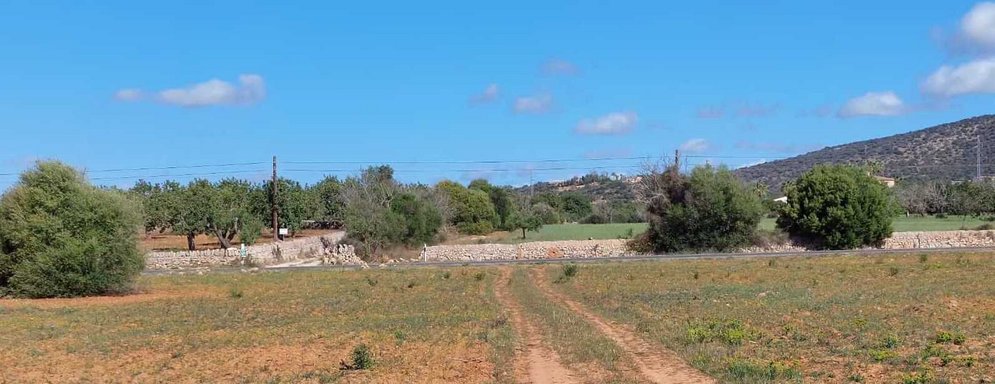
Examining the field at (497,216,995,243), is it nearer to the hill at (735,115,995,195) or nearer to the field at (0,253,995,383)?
the field at (0,253,995,383)

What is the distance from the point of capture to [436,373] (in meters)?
14.6

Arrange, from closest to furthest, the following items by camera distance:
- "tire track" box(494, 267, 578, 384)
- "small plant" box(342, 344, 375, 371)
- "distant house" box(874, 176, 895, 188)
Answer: "tire track" box(494, 267, 578, 384) → "small plant" box(342, 344, 375, 371) → "distant house" box(874, 176, 895, 188)

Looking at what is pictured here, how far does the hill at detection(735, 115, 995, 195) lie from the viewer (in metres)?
159

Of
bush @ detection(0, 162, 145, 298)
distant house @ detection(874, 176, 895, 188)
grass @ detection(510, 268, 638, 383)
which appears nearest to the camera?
grass @ detection(510, 268, 638, 383)

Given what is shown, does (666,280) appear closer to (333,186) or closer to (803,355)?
(803,355)

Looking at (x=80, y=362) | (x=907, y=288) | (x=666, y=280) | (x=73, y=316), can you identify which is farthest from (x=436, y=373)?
(x=666, y=280)

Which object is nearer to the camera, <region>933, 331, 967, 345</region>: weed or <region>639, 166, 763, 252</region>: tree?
<region>933, 331, 967, 345</region>: weed

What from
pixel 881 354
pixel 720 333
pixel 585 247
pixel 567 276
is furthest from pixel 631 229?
pixel 881 354

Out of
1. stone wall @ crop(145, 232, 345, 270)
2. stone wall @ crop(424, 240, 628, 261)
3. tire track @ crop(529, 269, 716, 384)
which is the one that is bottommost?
tire track @ crop(529, 269, 716, 384)

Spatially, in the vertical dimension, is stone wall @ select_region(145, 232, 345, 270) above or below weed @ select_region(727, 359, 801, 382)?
above

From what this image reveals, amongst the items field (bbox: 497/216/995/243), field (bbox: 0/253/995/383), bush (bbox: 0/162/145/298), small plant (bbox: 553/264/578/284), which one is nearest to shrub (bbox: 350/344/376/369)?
field (bbox: 0/253/995/383)

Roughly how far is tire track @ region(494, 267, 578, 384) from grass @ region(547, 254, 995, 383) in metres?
2.33

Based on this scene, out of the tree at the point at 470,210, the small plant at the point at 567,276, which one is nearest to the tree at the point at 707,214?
the small plant at the point at 567,276

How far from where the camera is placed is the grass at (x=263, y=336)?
15227mm
